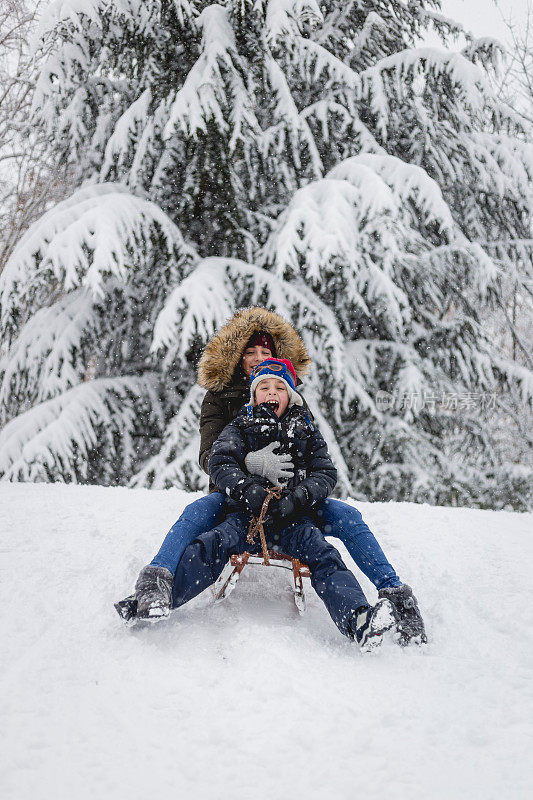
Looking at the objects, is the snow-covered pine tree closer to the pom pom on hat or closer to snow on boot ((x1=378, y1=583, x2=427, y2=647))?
the pom pom on hat

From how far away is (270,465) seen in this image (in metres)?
2.33

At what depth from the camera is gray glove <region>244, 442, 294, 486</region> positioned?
91.2 inches

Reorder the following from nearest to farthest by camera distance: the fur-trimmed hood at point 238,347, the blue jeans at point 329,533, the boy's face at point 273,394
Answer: the blue jeans at point 329,533 < the boy's face at point 273,394 < the fur-trimmed hood at point 238,347

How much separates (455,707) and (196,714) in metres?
0.69

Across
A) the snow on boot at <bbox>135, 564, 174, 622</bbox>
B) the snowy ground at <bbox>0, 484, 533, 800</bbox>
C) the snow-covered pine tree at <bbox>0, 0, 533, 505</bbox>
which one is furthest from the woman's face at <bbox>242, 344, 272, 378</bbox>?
the snow-covered pine tree at <bbox>0, 0, 533, 505</bbox>

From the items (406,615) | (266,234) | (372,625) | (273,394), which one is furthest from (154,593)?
(266,234)

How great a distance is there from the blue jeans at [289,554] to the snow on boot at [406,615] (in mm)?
132

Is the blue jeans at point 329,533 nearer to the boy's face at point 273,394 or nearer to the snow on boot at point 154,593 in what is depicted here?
the snow on boot at point 154,593

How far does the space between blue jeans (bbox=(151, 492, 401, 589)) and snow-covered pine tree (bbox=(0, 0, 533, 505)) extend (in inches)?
97.4

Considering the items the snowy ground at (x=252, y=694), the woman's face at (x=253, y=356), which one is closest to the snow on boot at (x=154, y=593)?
the snowy ground at (x=252, y=694)

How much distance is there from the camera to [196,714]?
149 cm

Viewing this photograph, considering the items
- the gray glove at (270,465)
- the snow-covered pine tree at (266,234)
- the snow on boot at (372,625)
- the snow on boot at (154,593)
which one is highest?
the snow-covered pine tree at (266,234)

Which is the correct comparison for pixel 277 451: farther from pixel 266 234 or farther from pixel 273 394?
pixel 266 234

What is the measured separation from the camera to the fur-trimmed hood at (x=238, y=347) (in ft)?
9.89
